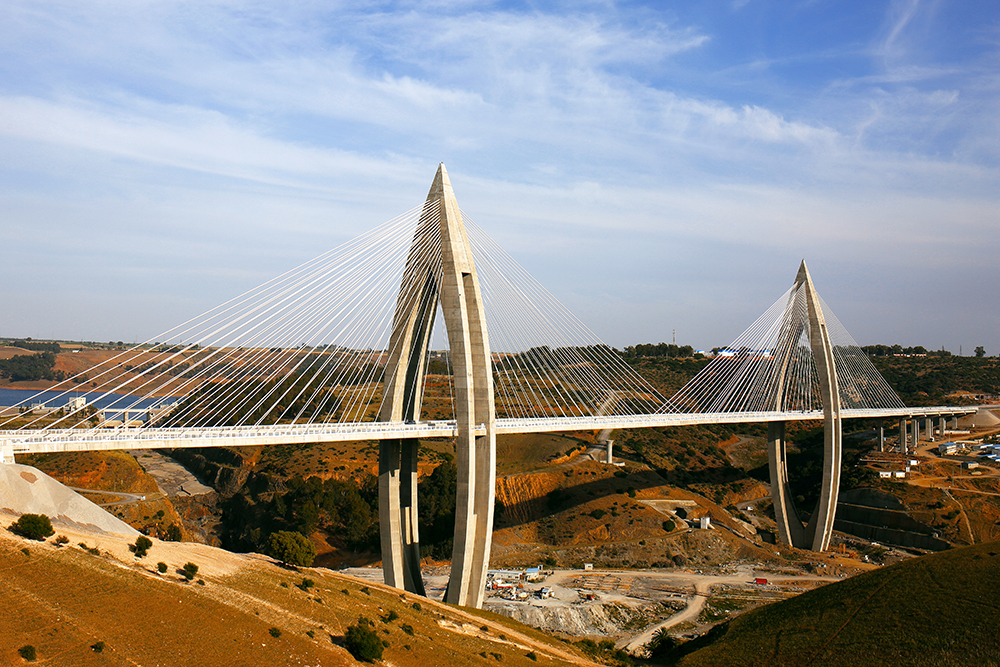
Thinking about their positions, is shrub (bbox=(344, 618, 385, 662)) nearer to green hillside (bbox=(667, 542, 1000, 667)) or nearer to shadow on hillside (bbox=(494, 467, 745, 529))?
green hillside (bbox=(667, 542, 1000, 667))

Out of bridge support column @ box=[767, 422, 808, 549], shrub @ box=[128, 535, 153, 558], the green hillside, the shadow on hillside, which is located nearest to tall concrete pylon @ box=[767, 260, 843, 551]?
bridge support column @ box=[767, 422, 808, 549]

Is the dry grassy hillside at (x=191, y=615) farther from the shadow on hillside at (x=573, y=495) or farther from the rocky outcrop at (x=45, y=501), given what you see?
the shadow on hillside at (x=573, y=495)

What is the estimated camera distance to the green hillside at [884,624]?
26.2 m

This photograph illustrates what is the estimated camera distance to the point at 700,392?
58.8 metres

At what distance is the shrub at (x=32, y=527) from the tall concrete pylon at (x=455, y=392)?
16.3 m

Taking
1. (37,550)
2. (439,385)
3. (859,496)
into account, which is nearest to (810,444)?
(859,496)

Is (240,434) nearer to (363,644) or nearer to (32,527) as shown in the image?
(32,527)

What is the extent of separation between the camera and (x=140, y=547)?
21750mm

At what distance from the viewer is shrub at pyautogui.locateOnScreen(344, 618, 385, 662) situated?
797 inches

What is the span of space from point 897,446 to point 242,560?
2833 inches

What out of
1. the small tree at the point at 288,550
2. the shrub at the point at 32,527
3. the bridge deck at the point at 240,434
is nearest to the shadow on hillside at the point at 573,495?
the bridge deck at the point at 240,434

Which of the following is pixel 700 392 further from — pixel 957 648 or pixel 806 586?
pixel 957 648

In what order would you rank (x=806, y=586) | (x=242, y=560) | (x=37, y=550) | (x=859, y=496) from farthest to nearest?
(x=859, y=496), (x=806, y=586), (x=242, y=560), (x=37, y=550)

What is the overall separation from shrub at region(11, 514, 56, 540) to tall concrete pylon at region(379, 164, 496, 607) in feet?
53.5
